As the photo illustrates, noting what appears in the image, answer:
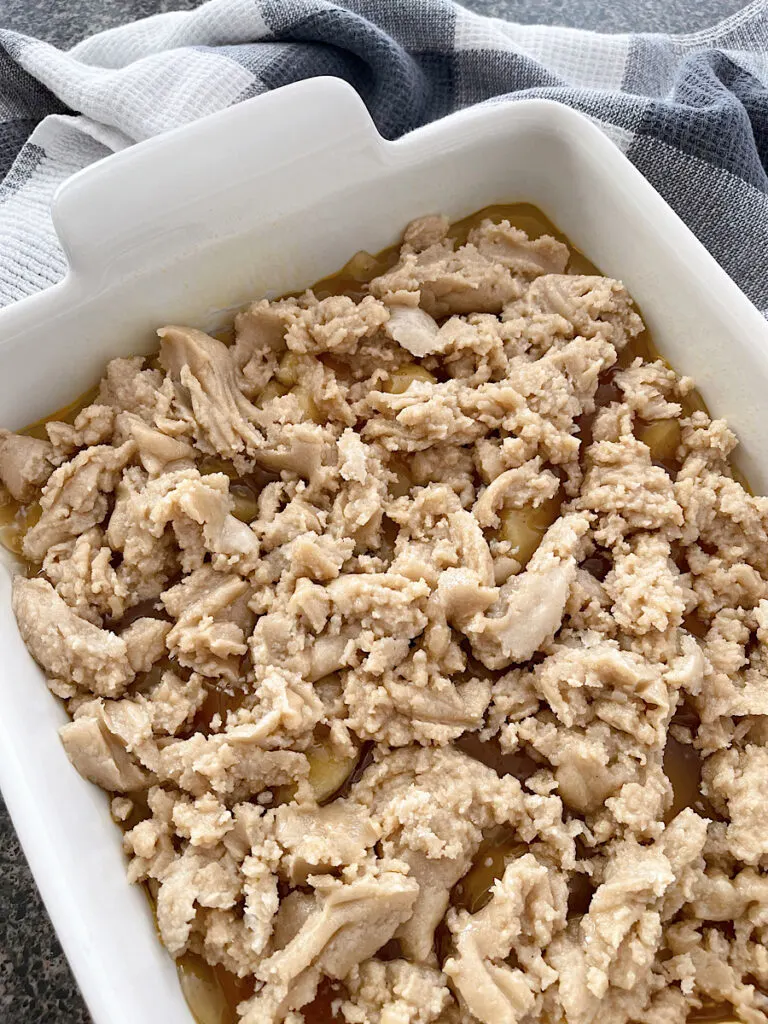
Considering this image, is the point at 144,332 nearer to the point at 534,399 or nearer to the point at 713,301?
the point at 534,399

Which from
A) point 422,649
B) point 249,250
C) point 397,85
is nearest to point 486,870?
point 422,649

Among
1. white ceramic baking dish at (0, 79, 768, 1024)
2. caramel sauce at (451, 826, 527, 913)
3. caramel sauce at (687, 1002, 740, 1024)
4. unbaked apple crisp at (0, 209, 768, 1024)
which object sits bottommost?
caramel sauce at (687, 1002, 740, 1024)

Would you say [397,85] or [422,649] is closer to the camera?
[422,649]

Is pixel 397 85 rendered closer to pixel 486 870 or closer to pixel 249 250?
pixel 249 250

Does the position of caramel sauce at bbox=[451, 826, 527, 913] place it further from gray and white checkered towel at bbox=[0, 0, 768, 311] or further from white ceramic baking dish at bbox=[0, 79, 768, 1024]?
gray and white checkered towel at bbox=[0, 0, 768, 311]

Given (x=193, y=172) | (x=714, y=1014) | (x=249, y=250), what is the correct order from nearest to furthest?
(x=714, y=1014) < (x=193, y=172) < (x=249, y=250)

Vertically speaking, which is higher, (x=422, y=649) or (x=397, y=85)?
(x=397, y=85)

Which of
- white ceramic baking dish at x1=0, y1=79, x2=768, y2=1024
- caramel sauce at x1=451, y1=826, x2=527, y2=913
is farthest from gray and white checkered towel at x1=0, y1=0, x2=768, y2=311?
caramel sauce at x1=451, y1=826, x2=527, y2=913

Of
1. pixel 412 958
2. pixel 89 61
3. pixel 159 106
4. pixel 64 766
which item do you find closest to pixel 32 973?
pixel 64 766
